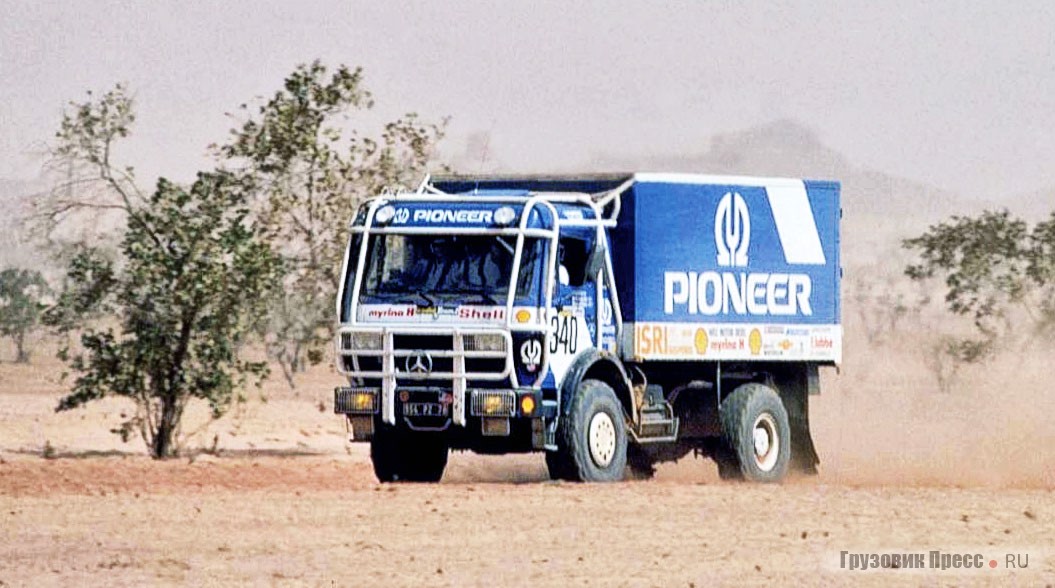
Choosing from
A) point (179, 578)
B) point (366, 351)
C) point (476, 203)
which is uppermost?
point (476, 203)

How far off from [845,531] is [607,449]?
18.5ft

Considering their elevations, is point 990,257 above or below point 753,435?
above

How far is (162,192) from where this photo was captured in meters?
30.5

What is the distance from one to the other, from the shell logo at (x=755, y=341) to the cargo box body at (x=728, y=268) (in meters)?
0.01

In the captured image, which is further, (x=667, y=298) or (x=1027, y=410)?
(x=1027, y=410)

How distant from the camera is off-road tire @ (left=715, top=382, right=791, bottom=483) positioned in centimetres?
2664

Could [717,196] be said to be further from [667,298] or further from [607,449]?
[607,449]

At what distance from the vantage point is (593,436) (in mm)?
24156

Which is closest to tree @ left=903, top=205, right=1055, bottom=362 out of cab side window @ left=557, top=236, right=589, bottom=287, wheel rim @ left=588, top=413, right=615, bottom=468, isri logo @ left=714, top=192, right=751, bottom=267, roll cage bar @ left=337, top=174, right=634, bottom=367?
isri logo @ left=714, top=192, right=751, bottom=267

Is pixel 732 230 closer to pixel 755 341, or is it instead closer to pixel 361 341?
pixel 755 341

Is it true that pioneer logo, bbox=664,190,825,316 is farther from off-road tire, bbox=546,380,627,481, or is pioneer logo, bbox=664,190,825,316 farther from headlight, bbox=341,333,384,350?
headlight, bbox=341,333,384,350

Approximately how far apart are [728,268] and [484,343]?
3.86 m

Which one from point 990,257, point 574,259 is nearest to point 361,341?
point 574,259

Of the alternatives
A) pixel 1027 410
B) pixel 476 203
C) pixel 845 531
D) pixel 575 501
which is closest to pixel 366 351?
pixel 476 203
